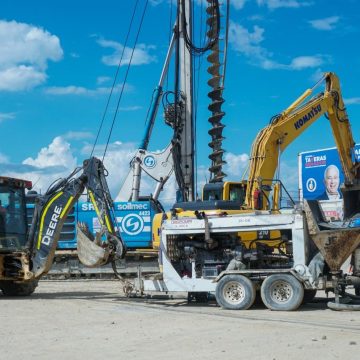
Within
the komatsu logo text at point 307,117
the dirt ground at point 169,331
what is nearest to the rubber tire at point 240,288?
the dirt ground at point 169,331

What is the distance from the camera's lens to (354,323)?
1147 centimetres

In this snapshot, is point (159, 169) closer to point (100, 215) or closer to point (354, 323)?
point (100, 215)

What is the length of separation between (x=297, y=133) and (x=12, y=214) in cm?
838

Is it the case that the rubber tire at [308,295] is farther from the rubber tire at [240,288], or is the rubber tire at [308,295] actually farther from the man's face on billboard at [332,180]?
the man's face on billboard at [332,180]

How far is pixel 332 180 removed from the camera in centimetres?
3400

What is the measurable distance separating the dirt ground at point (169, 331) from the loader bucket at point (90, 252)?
3.16 feet

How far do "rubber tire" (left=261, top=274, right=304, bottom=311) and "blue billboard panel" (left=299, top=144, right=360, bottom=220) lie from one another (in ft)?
64.6

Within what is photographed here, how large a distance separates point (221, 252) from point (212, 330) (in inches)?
171

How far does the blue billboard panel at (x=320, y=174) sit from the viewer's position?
33.8 m

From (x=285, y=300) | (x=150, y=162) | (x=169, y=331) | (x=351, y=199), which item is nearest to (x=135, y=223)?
(x=150, y=162)

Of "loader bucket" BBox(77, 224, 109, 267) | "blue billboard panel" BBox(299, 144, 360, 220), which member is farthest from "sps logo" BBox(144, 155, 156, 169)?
"loader bucket" BBox(77, 224, 109, 267)

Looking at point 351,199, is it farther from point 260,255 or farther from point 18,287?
point 18,287

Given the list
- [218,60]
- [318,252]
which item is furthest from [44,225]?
[218,60]

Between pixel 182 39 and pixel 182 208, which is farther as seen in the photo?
pixel 182 39
